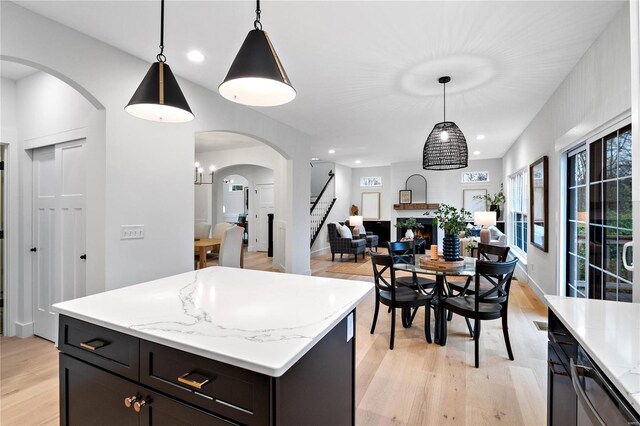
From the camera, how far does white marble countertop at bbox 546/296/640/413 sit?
83 centimetres

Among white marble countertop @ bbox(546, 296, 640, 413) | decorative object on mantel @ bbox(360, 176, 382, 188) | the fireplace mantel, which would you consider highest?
decorative object on mantel @ bbox(360, 176, 382, 188)

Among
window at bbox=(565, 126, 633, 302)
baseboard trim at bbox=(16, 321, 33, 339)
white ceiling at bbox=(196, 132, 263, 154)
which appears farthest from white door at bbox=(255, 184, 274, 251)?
window at bbox=(565, 126, 633, 302)

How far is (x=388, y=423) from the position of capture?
1.93m

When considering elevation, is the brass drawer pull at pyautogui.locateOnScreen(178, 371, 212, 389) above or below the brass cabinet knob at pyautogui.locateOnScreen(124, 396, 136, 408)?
above

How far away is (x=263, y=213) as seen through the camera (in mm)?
9023

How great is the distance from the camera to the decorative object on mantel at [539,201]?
4043mm

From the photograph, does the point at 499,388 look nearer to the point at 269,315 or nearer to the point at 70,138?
the point at 269,315

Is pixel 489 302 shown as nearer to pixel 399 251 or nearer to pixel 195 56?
pixel 399 251

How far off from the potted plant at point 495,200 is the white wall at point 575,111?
299 centimetres

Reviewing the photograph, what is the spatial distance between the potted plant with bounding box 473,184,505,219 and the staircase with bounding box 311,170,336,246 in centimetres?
421

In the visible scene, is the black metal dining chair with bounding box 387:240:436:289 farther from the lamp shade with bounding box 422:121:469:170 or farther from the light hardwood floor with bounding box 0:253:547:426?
the lamp shade with bounding box 422:121:469:170

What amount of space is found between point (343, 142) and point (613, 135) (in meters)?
4.61

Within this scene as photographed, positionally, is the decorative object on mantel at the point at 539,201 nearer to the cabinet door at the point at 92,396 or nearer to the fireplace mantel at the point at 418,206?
the fireplace mantel at the point at 418,206

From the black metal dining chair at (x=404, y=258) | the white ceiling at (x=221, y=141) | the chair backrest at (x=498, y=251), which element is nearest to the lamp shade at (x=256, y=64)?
the black metal dining chair at (x=404, y=258)
